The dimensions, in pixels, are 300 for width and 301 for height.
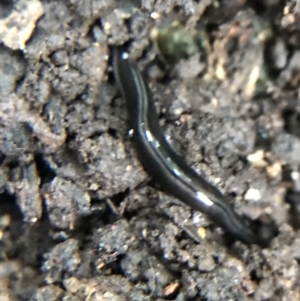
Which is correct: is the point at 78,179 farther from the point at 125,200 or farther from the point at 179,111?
the point at 179,111

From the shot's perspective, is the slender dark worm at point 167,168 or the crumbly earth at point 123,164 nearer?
the crumbly earth at point 123,164

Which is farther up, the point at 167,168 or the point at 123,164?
the point at 123,164

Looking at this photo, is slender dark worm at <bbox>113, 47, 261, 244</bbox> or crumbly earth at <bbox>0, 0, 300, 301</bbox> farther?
slender dark worm at <bbox>113, 47, 261, 244</bbox>

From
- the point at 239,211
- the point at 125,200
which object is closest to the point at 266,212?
the point at 239,211
